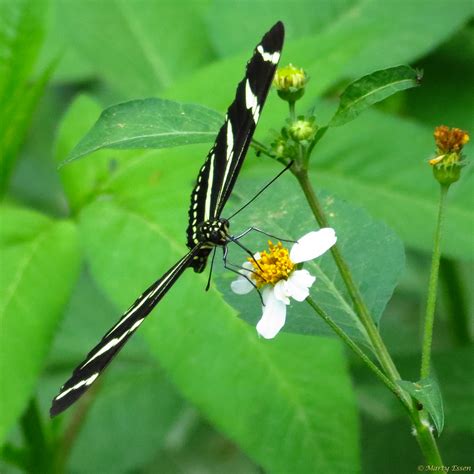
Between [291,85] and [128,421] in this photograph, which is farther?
[128,421]

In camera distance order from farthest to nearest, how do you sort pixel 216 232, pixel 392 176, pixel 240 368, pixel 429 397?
1. pixel 392 176
2. pixel 240 368
3. pixel 216 232
4. pixel 429 397

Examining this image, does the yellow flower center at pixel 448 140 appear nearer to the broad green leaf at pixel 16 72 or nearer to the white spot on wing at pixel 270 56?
the white spot on wing at pixel 270 56

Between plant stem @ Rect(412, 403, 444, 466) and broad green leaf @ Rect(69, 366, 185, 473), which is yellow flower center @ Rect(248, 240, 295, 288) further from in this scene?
broad green leaf @ Rect(69, 366, 185, 473)

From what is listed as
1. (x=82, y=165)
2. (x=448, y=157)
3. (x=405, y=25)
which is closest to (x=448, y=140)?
(x=448, y=157)

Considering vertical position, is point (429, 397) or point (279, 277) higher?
point (279, 277)

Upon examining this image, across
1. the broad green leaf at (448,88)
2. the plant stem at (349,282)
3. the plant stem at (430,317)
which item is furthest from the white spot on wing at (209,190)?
the broad green leaf at (448,88)

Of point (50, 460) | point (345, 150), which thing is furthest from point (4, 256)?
point (345, 150)

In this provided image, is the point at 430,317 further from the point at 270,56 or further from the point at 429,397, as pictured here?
the point at 270,56
